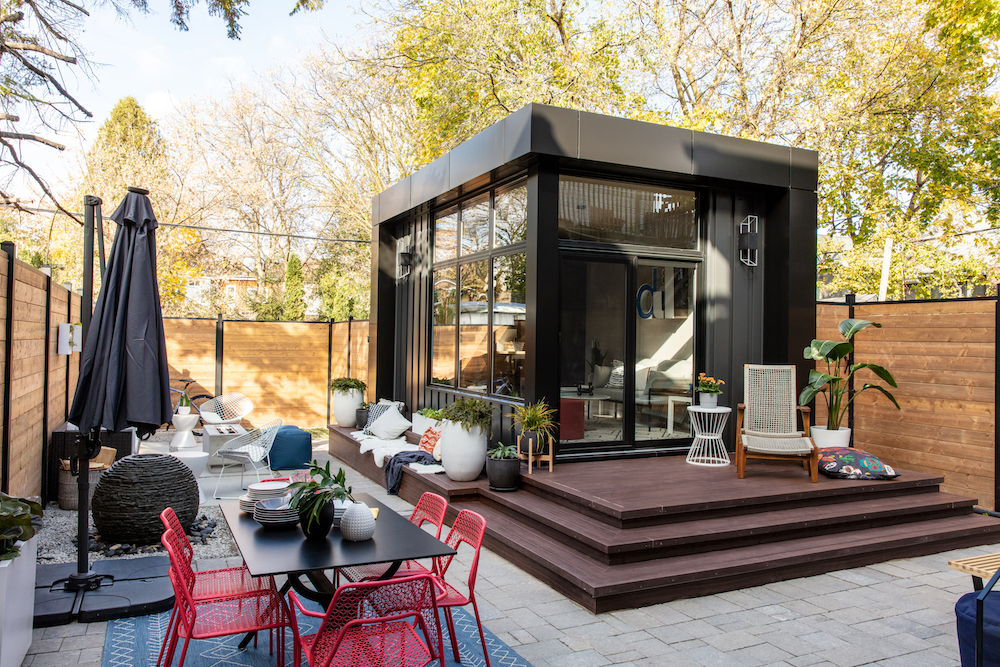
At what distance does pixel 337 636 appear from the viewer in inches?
93.2

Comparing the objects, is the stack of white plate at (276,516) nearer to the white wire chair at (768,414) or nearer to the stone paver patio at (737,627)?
the stone paver patio at (737,627)

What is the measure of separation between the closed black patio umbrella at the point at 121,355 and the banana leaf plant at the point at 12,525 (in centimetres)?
101

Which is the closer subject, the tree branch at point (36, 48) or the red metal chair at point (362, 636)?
the red metal chair at point (362, 636)

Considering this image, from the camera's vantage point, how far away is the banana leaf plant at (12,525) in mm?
2692

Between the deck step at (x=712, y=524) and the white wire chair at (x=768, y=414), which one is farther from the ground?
the white wire chair at (x=768, y=414)

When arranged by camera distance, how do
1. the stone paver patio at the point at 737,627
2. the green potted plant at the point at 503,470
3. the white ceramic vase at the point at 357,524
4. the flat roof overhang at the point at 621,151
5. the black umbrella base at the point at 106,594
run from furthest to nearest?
1. the flat roof overhang at the point at 621,151
2. the green potted plant at the point at 503,470
3. the black umbrella base at the point at 106,594
4. the stone paver patio at the point at 737,627
5. the white ceramic vase at the point at 357,524

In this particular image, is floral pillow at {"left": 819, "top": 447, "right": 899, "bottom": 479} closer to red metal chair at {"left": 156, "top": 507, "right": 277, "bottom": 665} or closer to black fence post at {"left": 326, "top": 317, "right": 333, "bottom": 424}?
red metal chair at {"left": 156, "top": 507, "right": 277, "bottom": 665}

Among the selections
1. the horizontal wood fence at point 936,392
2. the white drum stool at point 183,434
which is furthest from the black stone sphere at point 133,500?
the horizontal wood fence at point 936,392

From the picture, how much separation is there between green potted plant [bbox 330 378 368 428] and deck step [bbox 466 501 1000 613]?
449cm

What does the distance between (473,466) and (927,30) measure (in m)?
11.7

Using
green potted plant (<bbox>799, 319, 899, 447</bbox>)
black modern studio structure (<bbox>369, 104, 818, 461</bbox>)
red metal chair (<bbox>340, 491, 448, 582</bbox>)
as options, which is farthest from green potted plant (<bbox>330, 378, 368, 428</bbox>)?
red metal chair (<bbox>340, 491, 448, 582</bbox>)

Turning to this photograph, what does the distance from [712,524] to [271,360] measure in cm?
879

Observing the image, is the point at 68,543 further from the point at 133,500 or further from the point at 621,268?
the point at 621,268

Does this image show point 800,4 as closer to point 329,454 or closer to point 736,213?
point 736,213
